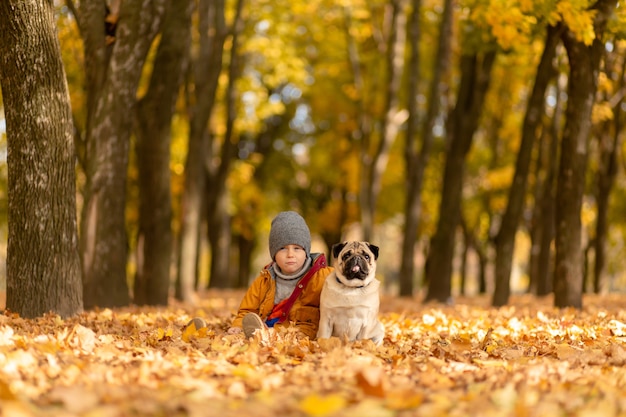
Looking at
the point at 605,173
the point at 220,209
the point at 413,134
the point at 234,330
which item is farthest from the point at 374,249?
the point at 220,209

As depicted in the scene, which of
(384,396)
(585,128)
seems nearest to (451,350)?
(384,396)

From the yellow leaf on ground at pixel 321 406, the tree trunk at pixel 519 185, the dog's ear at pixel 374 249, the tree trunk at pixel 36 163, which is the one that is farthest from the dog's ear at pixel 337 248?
the tree trunk at pixel 519 185

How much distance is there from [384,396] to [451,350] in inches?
81.6

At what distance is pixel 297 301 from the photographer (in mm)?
6664

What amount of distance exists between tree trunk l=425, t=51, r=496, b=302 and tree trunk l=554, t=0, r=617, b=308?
4.71 meters

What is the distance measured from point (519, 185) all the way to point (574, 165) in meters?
1.77

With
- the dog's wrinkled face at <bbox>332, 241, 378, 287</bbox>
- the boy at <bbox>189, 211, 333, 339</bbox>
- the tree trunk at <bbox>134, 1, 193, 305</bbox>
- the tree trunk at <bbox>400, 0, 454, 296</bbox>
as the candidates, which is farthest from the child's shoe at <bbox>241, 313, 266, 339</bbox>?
the tree trunk at <bbox>400, 0, 454, 296</bbox>

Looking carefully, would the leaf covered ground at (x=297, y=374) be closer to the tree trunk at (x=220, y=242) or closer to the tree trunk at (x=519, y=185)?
the tree trunk at (x=519, y=185)

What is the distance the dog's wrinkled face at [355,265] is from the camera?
5.76 meters

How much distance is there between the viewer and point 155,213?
13.0 meters

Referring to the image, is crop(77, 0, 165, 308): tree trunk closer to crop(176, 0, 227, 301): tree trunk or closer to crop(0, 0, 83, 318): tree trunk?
crop(0, 0, 83, 318): tree trunk

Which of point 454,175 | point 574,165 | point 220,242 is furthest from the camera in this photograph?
point 220,242

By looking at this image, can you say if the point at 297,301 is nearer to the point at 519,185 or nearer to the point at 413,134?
the point at 519,185

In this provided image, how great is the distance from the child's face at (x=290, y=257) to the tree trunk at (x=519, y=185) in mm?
6968
